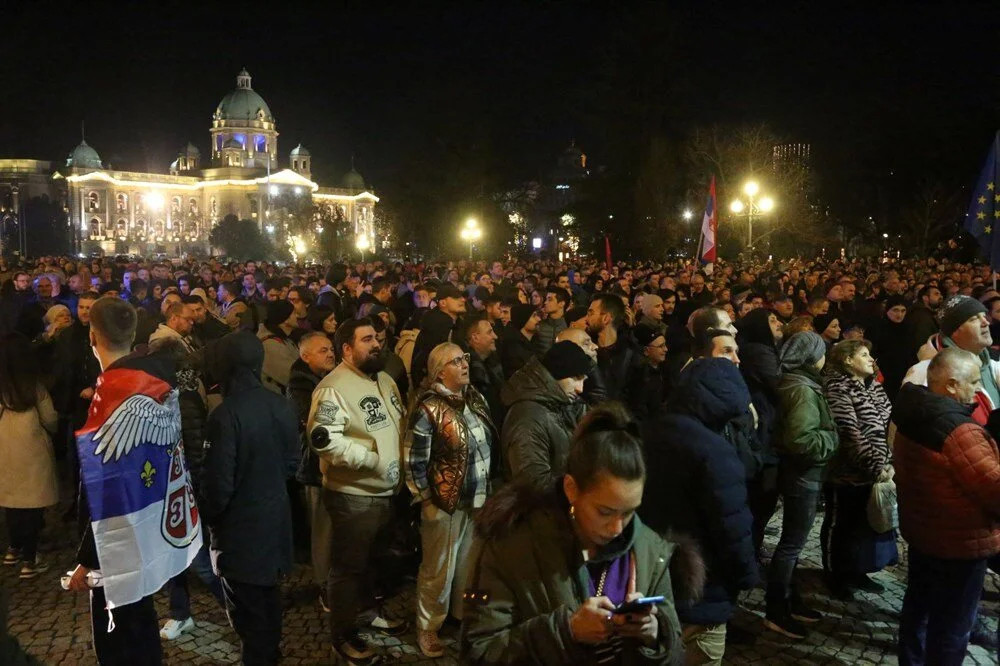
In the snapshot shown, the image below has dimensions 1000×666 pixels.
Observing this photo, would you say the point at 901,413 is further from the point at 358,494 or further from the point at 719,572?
the point at 358,494

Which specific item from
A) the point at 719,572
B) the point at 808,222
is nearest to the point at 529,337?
the point at 719,572

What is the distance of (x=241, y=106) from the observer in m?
107

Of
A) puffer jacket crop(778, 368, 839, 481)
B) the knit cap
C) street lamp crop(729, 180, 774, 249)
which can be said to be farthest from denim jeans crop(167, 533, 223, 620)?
street lamp crop(729, 180, 774, 249)

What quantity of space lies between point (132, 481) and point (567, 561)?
213cm

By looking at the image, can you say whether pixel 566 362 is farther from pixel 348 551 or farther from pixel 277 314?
pixel 277 314

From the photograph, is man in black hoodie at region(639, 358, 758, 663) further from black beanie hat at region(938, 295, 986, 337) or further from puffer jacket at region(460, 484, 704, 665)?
black beanie hat at region(938, 295, 986, 337)

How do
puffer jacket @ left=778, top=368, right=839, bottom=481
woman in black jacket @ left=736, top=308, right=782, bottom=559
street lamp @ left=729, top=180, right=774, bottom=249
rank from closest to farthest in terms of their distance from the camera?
1. puffer jacket @ left=778, top=368, right=839, bottom=481
2. woman in black jacket @ left=736, top=308, right=782, bottom=559
3. street lamp @ left=729, top=180, right=774, bottom=249

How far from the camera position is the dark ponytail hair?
2.11 m

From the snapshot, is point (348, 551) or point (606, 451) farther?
point (348, 551)

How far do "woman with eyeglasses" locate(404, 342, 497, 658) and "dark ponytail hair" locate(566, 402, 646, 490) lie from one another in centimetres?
224

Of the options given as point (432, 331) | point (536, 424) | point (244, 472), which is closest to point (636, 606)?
point (536, 424)

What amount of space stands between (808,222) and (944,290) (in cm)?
2323

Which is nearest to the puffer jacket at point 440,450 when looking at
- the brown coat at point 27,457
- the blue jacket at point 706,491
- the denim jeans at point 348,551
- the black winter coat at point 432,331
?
the denim jeans at point 348,551

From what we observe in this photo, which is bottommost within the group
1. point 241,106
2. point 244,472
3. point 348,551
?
point 348,551
